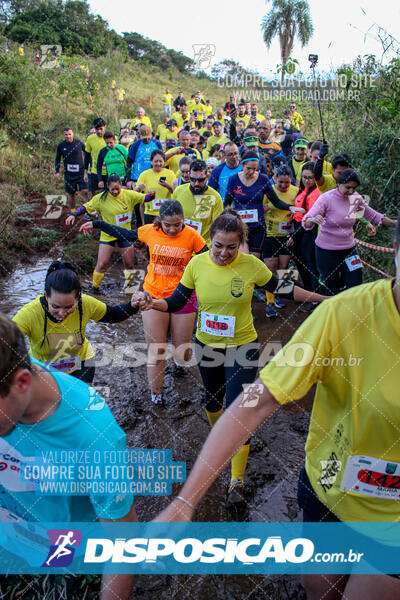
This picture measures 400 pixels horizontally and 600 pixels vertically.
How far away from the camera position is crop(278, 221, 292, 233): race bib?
7.08 meters

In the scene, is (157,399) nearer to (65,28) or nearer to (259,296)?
(259,296)

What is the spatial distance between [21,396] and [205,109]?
20600 millimetres

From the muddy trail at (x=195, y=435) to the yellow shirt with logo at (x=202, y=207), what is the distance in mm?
1785

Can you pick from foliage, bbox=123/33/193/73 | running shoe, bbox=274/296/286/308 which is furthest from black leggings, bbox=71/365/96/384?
foliage, bbox=123/33/193/73

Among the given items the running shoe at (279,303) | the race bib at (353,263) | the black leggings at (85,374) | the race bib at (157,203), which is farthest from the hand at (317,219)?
the race bib at (157,203)

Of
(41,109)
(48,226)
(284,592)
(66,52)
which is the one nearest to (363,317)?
(284,592)

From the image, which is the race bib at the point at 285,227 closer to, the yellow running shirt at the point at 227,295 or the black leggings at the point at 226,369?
the yellow running shirt at the point at 227,295

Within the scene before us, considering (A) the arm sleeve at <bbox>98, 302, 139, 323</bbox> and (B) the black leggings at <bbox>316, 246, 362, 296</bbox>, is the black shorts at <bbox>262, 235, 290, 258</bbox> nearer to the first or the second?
(B) the black leggings at <bbox>316, 246, 362, 296</bbox>

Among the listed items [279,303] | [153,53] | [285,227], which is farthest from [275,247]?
[153,53]

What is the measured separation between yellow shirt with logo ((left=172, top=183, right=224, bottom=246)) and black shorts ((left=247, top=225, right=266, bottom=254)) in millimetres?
806

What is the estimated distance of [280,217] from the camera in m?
7.06

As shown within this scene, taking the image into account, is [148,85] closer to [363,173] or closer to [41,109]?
[41,109]

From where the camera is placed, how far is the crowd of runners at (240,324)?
140 centimetres

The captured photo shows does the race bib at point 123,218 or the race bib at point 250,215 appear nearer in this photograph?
the race bib at point 250,215
